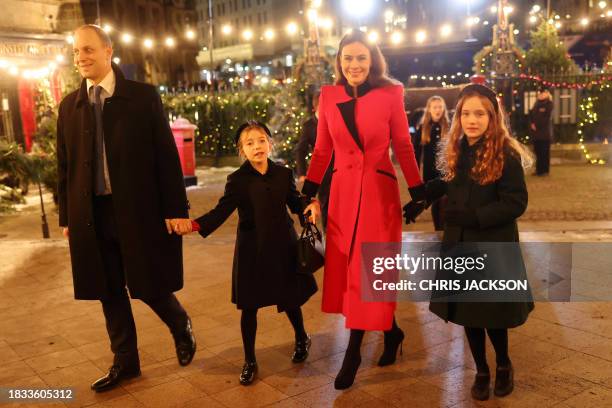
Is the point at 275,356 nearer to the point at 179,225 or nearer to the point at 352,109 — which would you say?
the point at 179,225

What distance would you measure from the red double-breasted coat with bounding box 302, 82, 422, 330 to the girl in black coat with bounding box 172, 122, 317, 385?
0.25m

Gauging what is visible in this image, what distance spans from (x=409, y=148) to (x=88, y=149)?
6.27 ft

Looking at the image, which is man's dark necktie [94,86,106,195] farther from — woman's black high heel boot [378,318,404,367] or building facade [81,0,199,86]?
building facade [81,0,199,86]

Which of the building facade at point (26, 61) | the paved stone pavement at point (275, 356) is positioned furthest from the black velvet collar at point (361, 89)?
the building facade at point (26, 61)

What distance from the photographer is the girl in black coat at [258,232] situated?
4184mm

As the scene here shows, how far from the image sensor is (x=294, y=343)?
15.9 ft

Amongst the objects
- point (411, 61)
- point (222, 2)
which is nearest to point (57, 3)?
point (411, 61)

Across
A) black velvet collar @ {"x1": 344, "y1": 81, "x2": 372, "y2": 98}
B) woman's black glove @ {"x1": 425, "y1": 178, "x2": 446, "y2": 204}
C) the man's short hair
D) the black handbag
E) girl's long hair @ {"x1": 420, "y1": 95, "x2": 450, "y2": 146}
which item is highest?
the man's short hair

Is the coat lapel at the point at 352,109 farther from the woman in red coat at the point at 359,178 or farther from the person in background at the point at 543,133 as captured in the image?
the person in background at the point at 543,133

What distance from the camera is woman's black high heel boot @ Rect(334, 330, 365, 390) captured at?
400 centimetres

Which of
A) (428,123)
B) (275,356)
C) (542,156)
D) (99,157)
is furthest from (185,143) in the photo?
(99,157)

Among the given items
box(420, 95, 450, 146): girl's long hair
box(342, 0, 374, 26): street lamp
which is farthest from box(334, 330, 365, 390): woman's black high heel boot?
box(342, 0, 374, 26): street lamp

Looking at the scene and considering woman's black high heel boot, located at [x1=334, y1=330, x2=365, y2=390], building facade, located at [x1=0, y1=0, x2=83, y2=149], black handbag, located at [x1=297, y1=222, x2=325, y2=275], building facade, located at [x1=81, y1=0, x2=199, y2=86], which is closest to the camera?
woman's black high heel boot, located at [x1=334, y1=330, x2=365, y2=390]

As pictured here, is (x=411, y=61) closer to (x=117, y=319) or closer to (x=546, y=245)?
(x=546, y=245)
